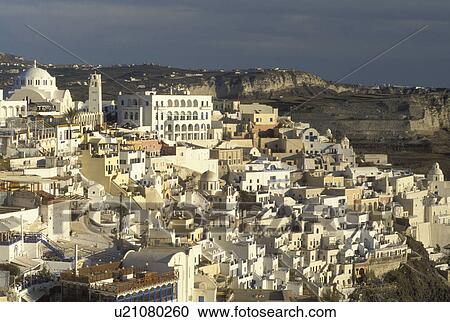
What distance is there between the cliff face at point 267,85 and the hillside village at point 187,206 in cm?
1557

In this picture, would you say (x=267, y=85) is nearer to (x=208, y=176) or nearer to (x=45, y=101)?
(x=45, y=101)

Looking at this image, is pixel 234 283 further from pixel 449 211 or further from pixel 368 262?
pixel 449 211

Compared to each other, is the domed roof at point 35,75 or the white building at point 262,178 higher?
the domed roof at point 35,75

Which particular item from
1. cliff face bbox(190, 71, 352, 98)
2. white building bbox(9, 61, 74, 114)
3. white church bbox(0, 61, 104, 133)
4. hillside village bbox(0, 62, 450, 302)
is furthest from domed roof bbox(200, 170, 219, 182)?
cliff face bbox(190, 71, 352, 98)

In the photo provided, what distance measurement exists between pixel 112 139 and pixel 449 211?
488 cm

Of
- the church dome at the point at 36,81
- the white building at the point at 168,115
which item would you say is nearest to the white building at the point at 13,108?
the white building at the point at 168,115

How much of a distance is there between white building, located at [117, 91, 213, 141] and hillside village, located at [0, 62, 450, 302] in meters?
0.02

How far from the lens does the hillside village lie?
7.93 m

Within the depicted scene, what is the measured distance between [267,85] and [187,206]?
2504cm

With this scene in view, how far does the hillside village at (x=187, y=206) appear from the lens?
26.0 ft

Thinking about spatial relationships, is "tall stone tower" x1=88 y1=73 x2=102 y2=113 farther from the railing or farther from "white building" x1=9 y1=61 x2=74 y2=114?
the railing

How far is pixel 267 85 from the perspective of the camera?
36.1 metres

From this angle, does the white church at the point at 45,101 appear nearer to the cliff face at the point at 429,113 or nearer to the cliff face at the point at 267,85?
the cliff face at the point at 429,113

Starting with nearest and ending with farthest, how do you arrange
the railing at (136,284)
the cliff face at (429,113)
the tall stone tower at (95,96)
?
the railing at (136,284) < the tall stone tower at (95,96) < the cliff face at (429,113)
